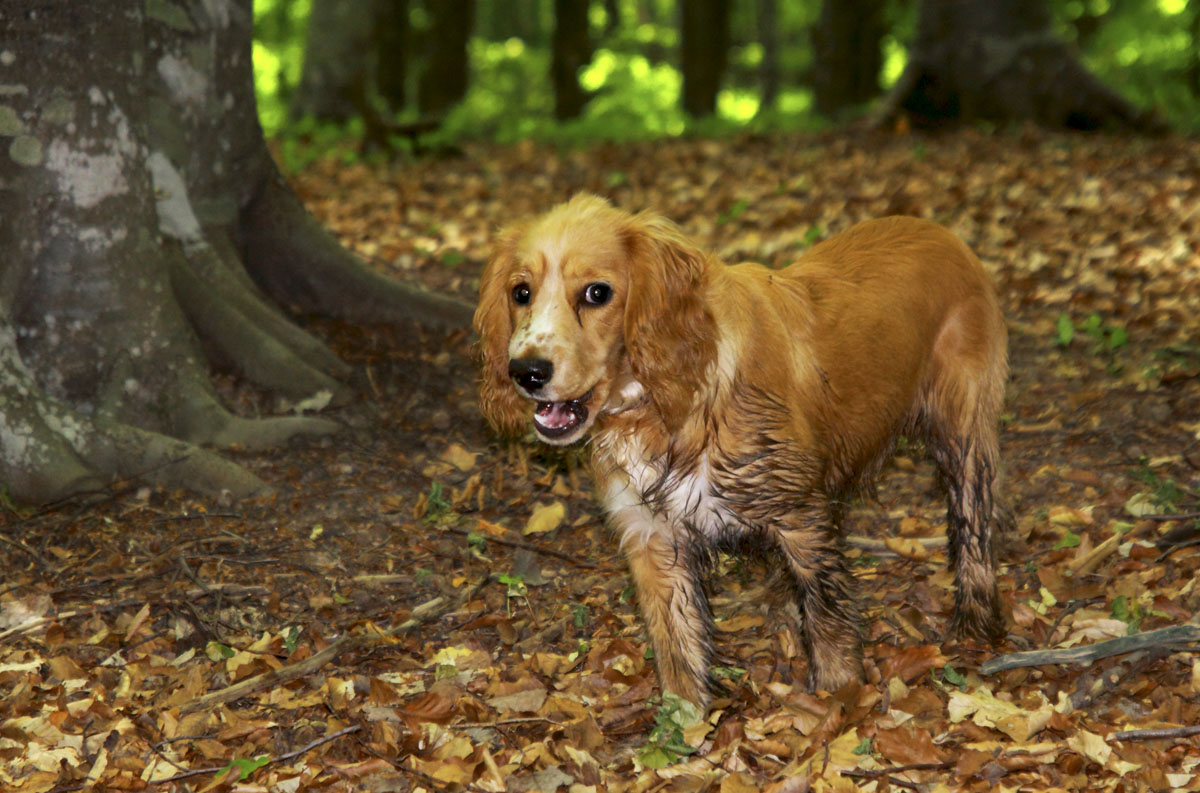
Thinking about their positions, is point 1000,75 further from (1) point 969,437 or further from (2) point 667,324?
(2) point 667,324

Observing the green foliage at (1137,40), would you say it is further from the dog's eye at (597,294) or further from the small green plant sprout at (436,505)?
the dog's eye at (597,294)

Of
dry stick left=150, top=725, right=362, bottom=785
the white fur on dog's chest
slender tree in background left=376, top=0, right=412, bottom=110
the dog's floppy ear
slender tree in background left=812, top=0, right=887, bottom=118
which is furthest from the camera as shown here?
slender tree in background left=812, top=0, right=887, bottom=118

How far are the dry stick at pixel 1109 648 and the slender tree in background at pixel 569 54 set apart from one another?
1783cm

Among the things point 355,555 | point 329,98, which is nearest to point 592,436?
point 355,555

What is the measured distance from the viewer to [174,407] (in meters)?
5.95

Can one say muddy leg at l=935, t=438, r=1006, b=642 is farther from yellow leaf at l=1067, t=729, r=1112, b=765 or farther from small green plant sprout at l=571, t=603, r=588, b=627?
small green plant sprout at l=571, t=603, r=588, b=627

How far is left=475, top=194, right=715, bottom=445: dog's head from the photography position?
12.8 ft

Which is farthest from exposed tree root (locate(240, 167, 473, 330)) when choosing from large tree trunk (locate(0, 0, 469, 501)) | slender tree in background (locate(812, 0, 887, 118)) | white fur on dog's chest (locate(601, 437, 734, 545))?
slender tree in background (locate(812, 0, 887, 118))

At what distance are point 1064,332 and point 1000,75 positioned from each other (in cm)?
647

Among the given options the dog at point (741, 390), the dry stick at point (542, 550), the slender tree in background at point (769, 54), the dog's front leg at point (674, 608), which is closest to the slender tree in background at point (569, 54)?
the slender tree in background at point (769, 54)

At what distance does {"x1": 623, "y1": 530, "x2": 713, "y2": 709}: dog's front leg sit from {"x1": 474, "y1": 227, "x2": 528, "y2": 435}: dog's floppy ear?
68 centimetres

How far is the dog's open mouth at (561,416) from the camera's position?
3957 mm

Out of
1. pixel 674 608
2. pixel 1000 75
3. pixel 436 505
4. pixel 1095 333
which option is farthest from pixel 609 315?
pixel 1000 75

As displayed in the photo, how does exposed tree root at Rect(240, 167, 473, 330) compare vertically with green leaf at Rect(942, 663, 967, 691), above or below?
above
